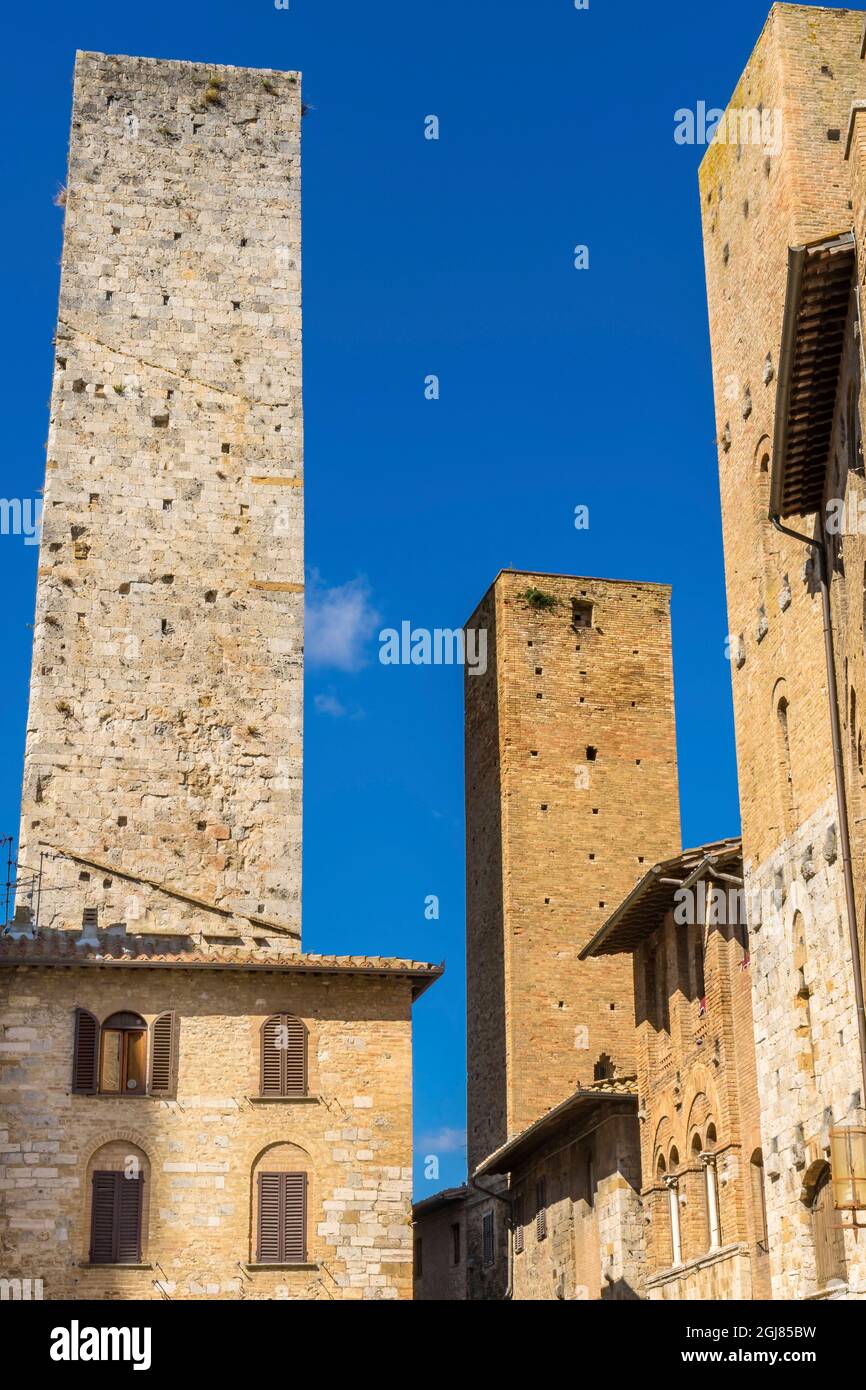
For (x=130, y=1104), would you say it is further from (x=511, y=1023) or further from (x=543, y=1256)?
(x=511, y=1023)

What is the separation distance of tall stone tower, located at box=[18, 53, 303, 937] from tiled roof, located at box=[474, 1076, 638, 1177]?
5.09 meters

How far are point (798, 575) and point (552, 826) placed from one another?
56.7 feet

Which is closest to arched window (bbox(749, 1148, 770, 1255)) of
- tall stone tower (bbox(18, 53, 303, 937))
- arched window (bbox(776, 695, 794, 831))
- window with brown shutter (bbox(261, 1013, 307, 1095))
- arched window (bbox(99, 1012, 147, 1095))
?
arched window (bbox(776, 695, 794, 831))

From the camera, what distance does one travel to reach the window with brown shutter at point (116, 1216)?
73.7 feet

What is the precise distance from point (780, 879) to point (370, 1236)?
7261 millimetres

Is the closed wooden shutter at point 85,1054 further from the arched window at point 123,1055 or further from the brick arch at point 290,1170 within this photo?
the brick arch at point 290,1170

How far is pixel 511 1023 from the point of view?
35344 millimetres

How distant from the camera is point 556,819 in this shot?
3725 cm

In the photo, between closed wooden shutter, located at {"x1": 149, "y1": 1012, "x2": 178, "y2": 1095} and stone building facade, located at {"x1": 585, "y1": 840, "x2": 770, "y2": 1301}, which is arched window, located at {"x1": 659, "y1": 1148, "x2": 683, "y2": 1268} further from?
closed wooden shutter, located at {"x1": 149, "y1": 1012, "x2": 178, "y2": 1095}

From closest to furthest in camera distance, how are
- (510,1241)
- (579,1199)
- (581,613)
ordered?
(579,1199) → (510,1241) → (581,613)

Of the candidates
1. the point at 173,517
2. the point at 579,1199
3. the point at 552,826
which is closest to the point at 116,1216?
the point at 579,1199

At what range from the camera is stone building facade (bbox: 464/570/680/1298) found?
35.6 m

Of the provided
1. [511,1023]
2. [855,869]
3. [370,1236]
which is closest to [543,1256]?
[511,1023]

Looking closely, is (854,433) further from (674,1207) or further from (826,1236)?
(674,1207)
